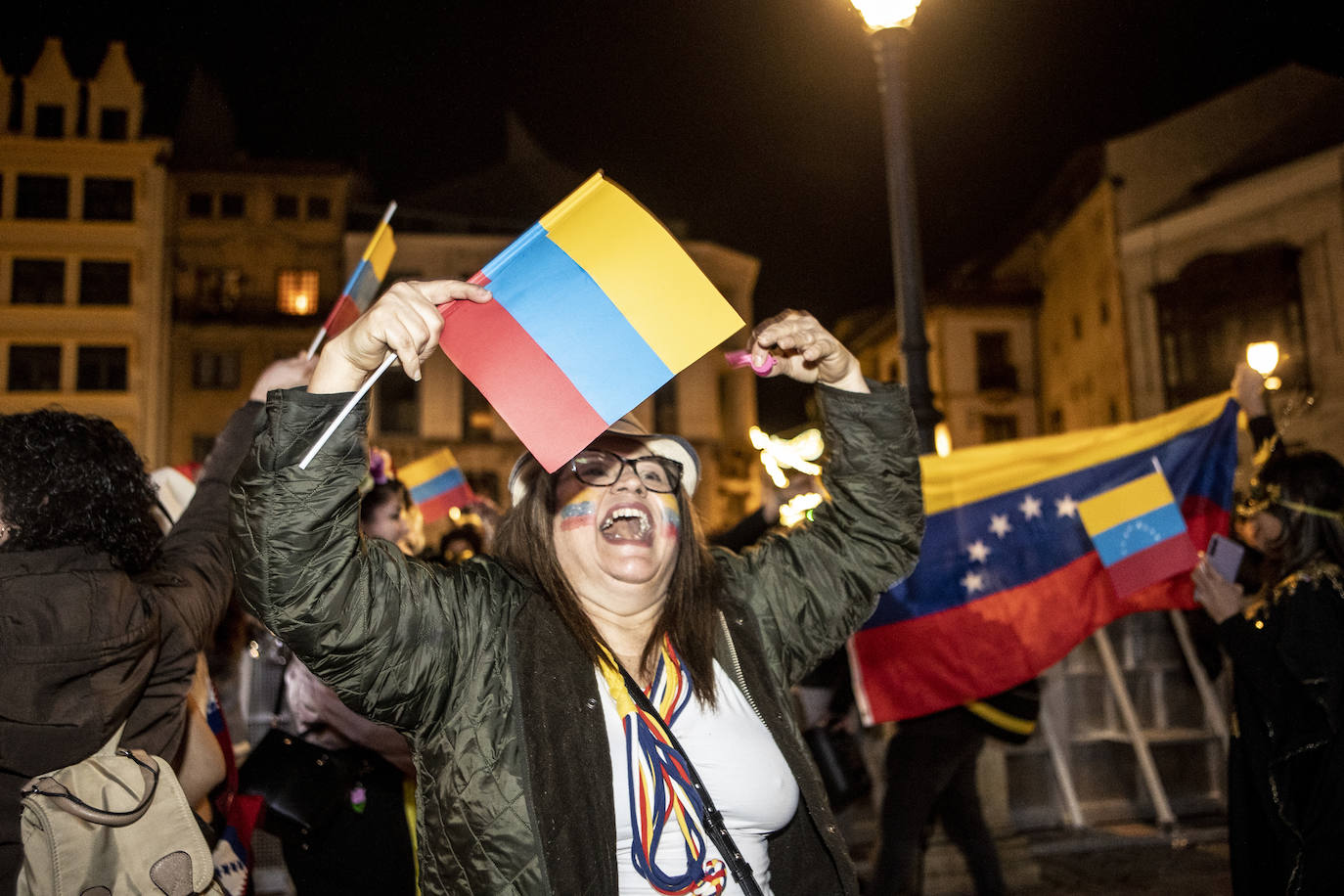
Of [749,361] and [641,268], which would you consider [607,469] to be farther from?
[641,268]

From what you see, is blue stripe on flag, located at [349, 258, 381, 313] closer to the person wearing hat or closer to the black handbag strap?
the person wearing hat

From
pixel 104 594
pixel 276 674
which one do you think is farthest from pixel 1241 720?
pixel 276 674

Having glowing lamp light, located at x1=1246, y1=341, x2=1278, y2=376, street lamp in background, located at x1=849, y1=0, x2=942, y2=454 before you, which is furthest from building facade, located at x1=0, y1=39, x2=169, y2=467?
glowing lamp light, located at x1=1246, y1=341, x2=1278, y2=376

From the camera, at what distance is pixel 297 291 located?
34875 millimetres

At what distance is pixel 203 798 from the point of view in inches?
119

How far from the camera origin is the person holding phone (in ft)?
12.4

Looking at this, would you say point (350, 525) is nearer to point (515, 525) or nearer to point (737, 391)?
point (515, 525)

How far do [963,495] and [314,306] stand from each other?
108 ft

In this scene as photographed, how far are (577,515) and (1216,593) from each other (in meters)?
3.01

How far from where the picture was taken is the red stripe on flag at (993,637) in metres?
5.23

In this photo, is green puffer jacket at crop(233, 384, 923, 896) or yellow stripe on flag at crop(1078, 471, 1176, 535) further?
yellow stripe on flag at crop(1078, 471, 1176, 535)

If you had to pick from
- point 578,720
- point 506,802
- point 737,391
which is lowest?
point 506,802

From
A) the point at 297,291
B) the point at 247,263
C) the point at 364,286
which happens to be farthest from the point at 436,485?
the point at 247,263

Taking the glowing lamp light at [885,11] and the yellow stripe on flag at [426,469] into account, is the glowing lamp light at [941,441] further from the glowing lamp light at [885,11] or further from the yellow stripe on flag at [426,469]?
the yellow stripe on flag at [426,469]
